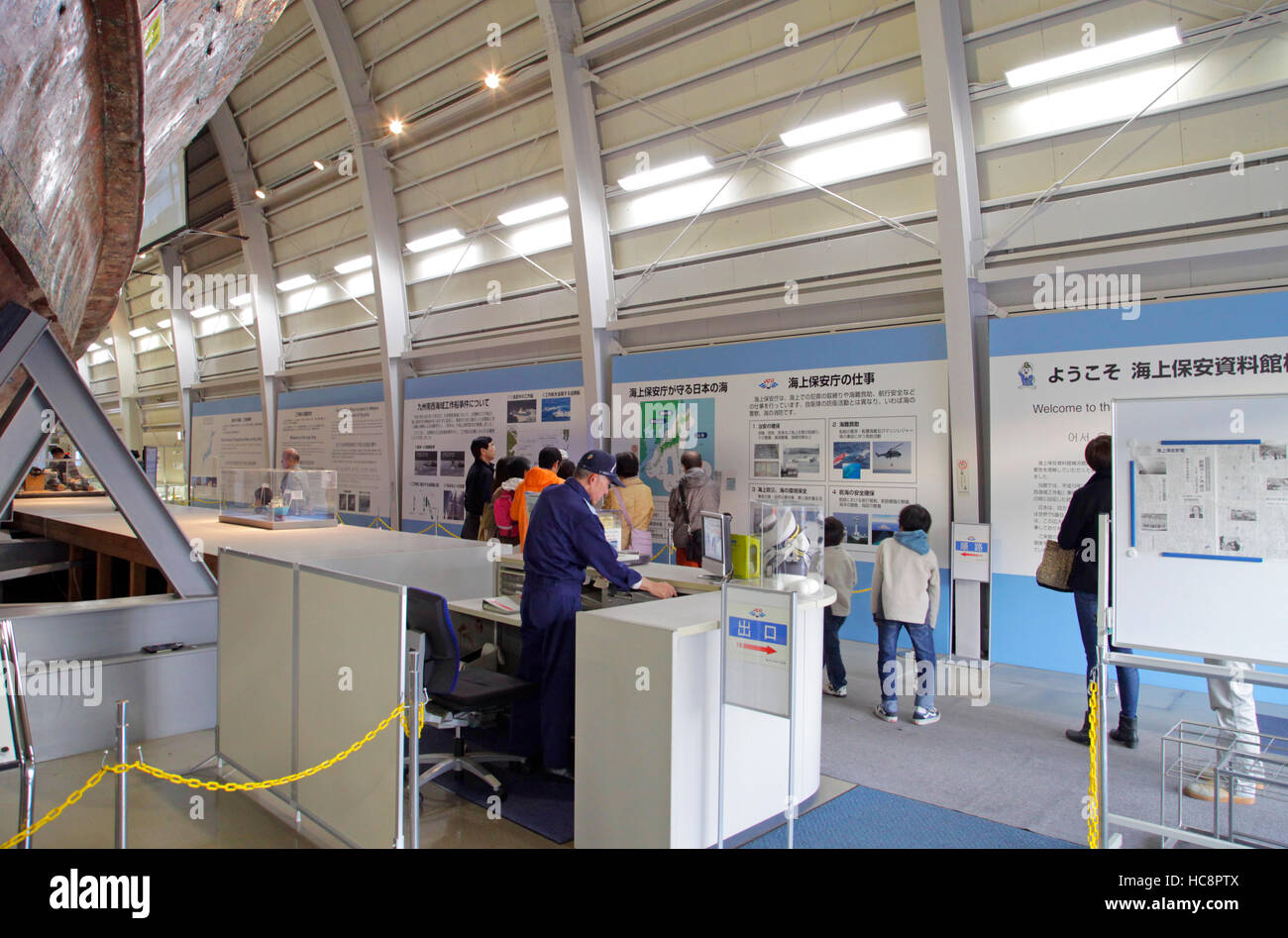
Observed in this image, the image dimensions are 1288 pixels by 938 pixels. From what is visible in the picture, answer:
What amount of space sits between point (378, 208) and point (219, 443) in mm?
7307

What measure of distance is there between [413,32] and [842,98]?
5739mm

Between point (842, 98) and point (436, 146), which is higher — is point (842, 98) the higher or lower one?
the lower one

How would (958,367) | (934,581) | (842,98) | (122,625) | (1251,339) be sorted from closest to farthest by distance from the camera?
(122,625), (934,581), (1251,339), (958,367), (842,98)

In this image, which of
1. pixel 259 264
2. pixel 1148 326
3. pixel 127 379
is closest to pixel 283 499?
pixel 1148 326

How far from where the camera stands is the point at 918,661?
4559 mm

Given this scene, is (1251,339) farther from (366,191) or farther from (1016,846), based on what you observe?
(366,191)

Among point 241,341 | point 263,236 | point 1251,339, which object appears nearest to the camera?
point 1251,339

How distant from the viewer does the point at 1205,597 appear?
2736 millimetres

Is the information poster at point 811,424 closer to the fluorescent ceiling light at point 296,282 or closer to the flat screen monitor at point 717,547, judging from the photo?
the flat screen monitor at point 717,547

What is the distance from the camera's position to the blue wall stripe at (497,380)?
8836mm

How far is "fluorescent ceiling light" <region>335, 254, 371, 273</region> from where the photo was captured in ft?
37.4

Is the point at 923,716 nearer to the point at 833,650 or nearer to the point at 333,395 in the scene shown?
the point at 833,650

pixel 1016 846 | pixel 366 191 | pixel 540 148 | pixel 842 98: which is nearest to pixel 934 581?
pixel 1016 846

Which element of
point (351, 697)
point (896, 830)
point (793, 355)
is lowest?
point (896, 830)
